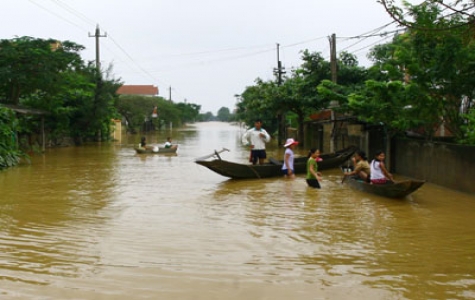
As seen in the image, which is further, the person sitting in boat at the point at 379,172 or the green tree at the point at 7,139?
the green tree at the point at 7,139

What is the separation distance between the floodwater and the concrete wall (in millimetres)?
382

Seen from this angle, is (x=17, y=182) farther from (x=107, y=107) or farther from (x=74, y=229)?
(x=107, y=107)

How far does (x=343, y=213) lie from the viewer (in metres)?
9.81

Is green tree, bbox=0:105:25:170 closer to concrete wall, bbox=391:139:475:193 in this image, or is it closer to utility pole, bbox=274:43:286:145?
concrete wall, bbox=391:139:475:193

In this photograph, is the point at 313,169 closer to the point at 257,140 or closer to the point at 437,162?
the point at 257,140

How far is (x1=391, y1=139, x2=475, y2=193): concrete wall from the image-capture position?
11992 millimetres

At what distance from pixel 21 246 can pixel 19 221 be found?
1.93 metres

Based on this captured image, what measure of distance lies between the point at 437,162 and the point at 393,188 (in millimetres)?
3557

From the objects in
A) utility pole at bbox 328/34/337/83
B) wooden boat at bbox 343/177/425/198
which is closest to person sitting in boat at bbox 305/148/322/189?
wooden boat at bbox 343/177/425/198

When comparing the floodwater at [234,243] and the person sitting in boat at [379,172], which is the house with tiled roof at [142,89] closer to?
the floodwater at [234,243]

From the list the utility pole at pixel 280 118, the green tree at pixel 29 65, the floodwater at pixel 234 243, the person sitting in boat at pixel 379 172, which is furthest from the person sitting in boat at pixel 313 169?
the utility pole at pixel 280 118

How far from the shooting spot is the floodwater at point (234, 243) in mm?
5344

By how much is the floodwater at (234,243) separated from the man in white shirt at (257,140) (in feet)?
8.37

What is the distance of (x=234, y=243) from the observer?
735cm
